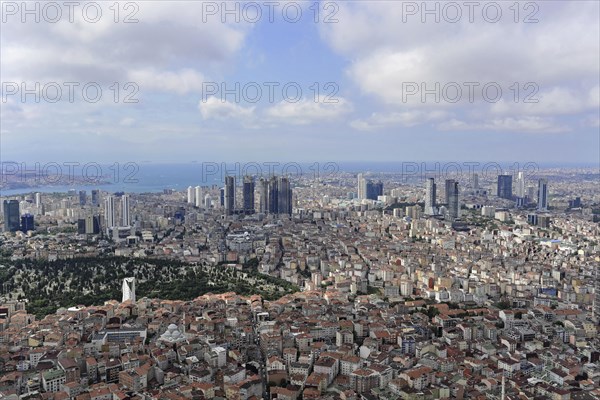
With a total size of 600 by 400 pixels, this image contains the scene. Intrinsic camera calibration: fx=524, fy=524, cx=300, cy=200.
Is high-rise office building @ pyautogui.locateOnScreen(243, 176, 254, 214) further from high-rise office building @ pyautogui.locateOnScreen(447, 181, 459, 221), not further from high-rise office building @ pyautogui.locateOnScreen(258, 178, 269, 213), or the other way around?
high-rise office building @ pyautogui.locateOnScreen(447, 181, 459, 221)

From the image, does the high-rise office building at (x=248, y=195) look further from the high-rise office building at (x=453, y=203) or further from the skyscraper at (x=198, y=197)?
the high-rise office building at (x=453, y=203)

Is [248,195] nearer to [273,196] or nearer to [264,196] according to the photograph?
[264,196]

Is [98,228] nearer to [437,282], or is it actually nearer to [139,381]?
[437,282]

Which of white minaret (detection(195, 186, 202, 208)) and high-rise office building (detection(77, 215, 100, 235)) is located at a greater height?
white minaret (detection(195, 186, 202, 208))

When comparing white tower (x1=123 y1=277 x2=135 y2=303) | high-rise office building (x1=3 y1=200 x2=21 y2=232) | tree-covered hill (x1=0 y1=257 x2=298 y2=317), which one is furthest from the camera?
high-rise office building (x1=3 y1=200 x2=21 y2=232)

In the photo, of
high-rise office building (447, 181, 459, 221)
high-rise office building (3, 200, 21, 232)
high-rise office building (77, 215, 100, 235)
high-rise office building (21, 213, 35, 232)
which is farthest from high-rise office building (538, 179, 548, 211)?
high-rise office building (3, 200, 21, 232)

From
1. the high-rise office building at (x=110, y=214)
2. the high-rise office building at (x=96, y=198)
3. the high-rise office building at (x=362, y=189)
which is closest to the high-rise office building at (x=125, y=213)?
the high-rise office building at (x=110, y=214)
